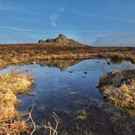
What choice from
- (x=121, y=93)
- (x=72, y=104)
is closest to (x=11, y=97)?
(x=72, y=104)

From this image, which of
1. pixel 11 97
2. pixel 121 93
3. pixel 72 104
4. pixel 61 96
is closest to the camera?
pixel 72 104

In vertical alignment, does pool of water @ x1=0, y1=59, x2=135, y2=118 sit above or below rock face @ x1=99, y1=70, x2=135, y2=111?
below

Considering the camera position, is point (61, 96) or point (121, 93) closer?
point (121, 93)

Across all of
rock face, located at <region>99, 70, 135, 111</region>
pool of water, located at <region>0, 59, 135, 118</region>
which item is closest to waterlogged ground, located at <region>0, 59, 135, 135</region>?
pool of water, located at <region>0, 59, 135, 118</region>

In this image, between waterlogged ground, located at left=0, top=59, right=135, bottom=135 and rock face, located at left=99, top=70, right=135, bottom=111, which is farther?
rock face, located at left=99, top=70, right=135, bottom=111

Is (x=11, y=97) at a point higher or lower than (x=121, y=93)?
lower

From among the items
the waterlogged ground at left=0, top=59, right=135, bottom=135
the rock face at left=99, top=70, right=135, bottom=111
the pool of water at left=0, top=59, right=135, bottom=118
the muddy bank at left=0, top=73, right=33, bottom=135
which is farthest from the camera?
the rock face at left=99, top=70, right=135, bottom=111

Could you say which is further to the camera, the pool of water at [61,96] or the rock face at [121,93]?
the rock face at [121,93]

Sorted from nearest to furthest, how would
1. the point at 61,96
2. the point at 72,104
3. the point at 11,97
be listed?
1. the point at 72,104
2. the point at 11,97
3. the point at 61,96

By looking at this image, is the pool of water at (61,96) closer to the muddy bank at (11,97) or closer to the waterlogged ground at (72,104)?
the waterlogged ground at (72,104)

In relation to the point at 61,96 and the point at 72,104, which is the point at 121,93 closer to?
the point at 72,104

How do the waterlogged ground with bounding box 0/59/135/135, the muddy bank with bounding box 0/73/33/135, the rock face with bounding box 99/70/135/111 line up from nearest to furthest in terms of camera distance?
the muddy bank with bounding box 0/73/33/135
the waterlogged ground with bounding box 0/59/135/135
the rock face with bounding box 99/70/135/111

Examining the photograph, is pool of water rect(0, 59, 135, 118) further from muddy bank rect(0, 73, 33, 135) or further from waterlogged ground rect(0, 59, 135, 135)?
muddy bank rect(0, 73, 33, 135)

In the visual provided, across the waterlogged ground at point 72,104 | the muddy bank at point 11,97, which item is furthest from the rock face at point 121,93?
the muddy bank at point 11,97
